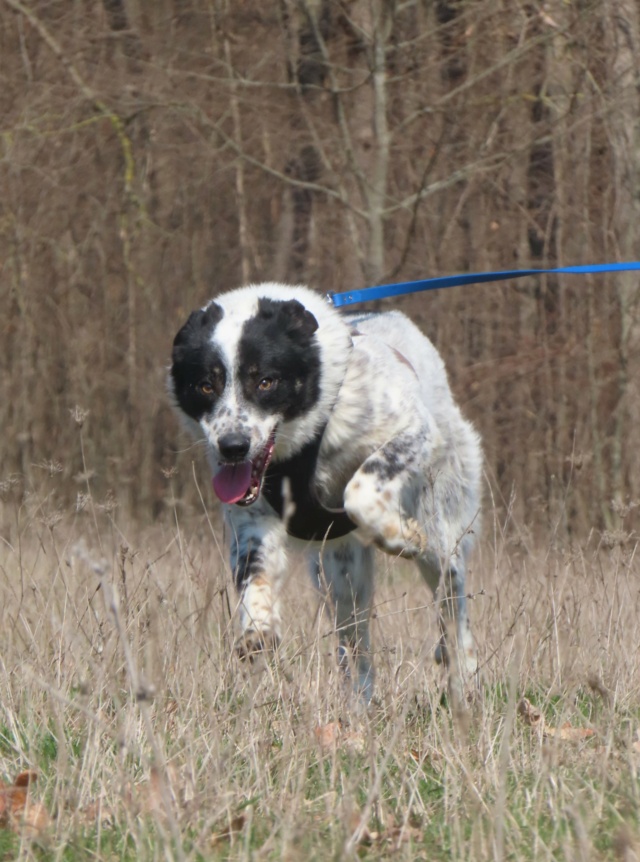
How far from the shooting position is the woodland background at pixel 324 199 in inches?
341

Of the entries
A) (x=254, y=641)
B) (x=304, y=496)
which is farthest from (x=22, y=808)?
(x=304, y=496)

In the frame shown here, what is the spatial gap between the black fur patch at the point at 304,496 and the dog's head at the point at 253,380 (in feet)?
0.17

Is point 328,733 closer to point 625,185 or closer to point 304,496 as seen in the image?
point 304,496

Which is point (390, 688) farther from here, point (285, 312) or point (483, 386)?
point (483, 386)

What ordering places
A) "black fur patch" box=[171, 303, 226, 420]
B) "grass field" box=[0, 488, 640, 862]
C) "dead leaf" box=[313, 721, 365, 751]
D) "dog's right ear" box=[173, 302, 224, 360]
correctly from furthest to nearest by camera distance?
"dog's right ear" box=[173, 302, 224, 360] → "black fur patch" box=[171, 303, 226, 420] → "dead leaf" box=[313, 721, 365, 751] → "grass field" box=[0, 488, 640, 862]

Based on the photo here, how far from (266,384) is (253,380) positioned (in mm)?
45

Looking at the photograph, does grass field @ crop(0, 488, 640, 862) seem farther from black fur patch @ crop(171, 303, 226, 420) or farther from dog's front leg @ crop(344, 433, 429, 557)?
black fur patch @ crop(171, 303, 226, 420)

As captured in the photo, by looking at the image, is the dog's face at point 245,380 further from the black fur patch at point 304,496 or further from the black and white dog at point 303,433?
the black fur patch at point 304,496

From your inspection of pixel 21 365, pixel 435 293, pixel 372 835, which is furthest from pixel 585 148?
pixel 372 835

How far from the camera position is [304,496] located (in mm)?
4355

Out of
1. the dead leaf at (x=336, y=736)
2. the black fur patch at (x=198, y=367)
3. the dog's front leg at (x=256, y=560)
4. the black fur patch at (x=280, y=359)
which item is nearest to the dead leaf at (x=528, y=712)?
the dead leaf at (x=336, y=736)

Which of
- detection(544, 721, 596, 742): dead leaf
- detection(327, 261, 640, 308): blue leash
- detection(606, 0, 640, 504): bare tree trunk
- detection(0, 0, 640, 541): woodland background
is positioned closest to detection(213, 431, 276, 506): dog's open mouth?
detection(327, 261, 640, 308): blue leash

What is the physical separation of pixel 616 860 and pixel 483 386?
7.03 metres

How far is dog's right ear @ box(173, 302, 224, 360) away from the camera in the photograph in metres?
4.38
